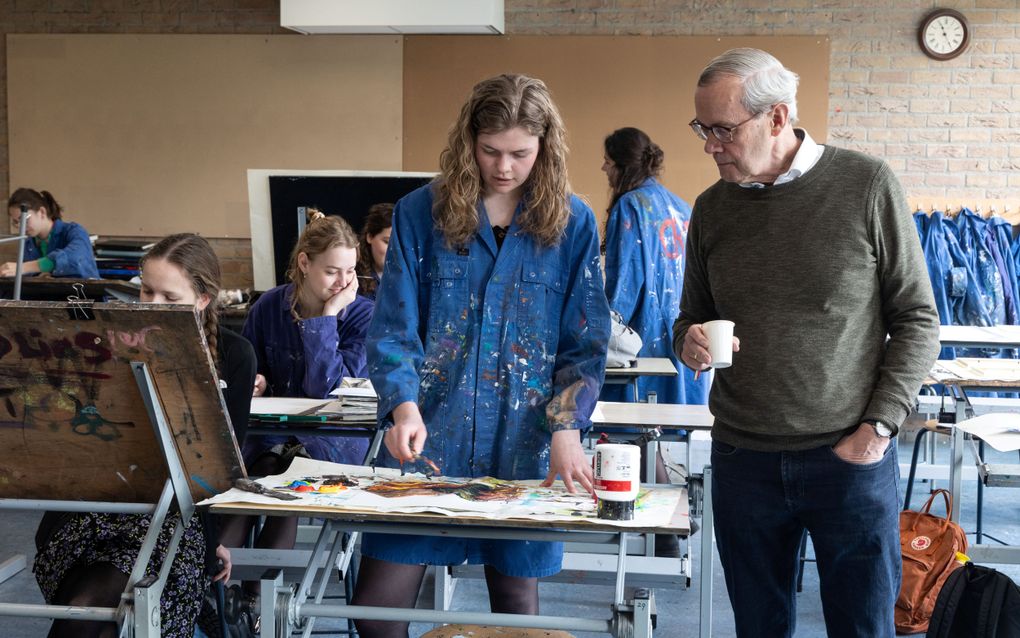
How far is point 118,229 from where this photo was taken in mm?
6715

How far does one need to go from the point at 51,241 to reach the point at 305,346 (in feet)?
11.4

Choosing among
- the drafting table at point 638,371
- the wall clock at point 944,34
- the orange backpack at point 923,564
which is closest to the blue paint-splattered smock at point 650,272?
the drafting table at point 638,371

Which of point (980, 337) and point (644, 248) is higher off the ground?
point (644, 248)

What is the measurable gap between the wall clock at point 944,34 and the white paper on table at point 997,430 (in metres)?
3.30

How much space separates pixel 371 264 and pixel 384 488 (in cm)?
227

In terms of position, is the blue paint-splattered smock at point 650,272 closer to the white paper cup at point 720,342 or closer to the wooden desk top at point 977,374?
the wooden desk top at point 977,374

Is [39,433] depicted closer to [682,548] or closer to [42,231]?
[682,548]

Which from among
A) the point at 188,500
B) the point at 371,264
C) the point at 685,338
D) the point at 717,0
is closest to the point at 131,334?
the point at 188,500

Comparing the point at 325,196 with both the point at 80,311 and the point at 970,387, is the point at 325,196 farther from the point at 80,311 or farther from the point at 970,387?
the point at 80,311

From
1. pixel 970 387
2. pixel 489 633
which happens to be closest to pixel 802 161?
pixel 489 633

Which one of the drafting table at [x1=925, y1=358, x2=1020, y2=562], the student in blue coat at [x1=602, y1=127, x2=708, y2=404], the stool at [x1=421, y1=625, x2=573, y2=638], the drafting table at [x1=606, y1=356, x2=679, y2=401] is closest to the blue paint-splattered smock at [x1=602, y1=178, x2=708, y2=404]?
the student in blue coat at [x1=602, y1=127, x2=708, y2=404]

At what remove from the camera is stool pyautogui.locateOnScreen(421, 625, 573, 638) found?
185 cm

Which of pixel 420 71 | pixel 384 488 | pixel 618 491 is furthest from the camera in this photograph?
pixel 420 71

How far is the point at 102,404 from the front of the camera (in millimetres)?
1704
